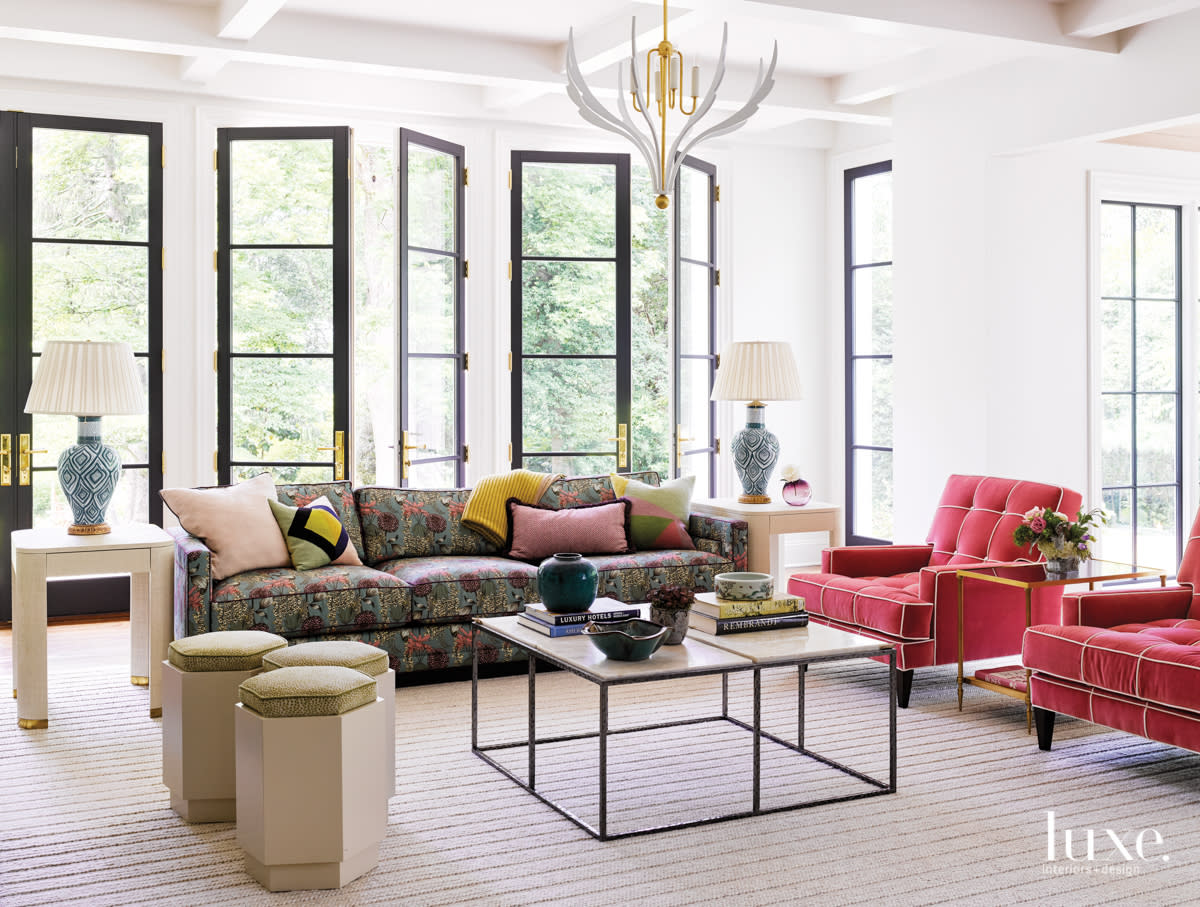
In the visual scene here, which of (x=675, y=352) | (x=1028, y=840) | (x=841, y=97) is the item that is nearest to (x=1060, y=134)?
(x=841, y=97)

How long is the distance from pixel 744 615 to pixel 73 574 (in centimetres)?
252

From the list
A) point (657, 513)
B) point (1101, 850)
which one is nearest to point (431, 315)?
point (657, 513)

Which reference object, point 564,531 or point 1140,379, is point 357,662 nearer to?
point 564,531

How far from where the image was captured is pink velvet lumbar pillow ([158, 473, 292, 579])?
189 inches

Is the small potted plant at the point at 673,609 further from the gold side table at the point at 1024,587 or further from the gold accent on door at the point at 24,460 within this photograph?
the gold accent on door at the point at 24,460

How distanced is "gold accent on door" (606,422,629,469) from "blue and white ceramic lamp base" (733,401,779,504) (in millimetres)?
988

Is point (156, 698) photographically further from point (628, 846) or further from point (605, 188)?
point (605, 188)

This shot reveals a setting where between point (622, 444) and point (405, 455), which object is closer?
point (405, 455)

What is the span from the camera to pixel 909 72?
252 inches

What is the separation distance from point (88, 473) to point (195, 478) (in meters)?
1.60

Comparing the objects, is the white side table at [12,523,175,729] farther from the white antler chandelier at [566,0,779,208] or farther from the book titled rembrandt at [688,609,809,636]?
the white antler chandelier at [566,0,779,208]

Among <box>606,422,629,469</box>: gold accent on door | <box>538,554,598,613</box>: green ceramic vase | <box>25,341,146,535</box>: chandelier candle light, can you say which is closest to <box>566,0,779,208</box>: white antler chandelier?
<box>538,554,598,613</box>: green ceramic vase

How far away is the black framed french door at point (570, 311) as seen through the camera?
6855mm

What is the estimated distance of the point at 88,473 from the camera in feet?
15.7
